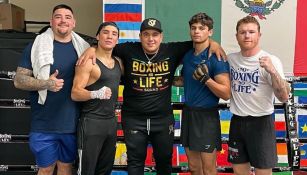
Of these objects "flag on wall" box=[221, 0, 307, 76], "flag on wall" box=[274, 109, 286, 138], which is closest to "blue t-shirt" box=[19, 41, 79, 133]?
"flag on wall" box=[221, 0, 307, 76]

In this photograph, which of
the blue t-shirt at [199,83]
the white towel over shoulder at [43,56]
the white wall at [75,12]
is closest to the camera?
the white towel over shoulder at [43,56]

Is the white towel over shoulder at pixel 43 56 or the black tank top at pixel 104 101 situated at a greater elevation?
the white towel over shoulder at pixel 43 56

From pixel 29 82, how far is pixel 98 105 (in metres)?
0.46

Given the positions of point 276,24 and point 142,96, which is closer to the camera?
point 142,96

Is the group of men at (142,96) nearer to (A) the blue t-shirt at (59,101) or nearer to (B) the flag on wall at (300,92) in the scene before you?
(A) the blue t-shirt at (59,101)

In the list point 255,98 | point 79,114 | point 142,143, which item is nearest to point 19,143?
point 79,114

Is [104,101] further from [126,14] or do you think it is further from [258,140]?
[126,14]

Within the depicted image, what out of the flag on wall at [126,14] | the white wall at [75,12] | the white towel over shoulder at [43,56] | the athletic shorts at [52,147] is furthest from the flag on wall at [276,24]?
the white wall at [75,12]

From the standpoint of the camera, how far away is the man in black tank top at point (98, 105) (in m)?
2.29

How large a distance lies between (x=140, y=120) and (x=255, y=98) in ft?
2.59

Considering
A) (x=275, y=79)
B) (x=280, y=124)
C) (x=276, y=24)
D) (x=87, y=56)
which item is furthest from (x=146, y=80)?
(x=276, y=24)

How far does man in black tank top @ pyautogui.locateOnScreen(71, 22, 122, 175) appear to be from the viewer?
2287 mm

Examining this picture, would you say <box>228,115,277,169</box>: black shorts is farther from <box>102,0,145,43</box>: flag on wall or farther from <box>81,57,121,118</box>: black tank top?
<box>102,0,145,43</box>: flag on wall

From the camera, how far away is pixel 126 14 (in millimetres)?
3621
